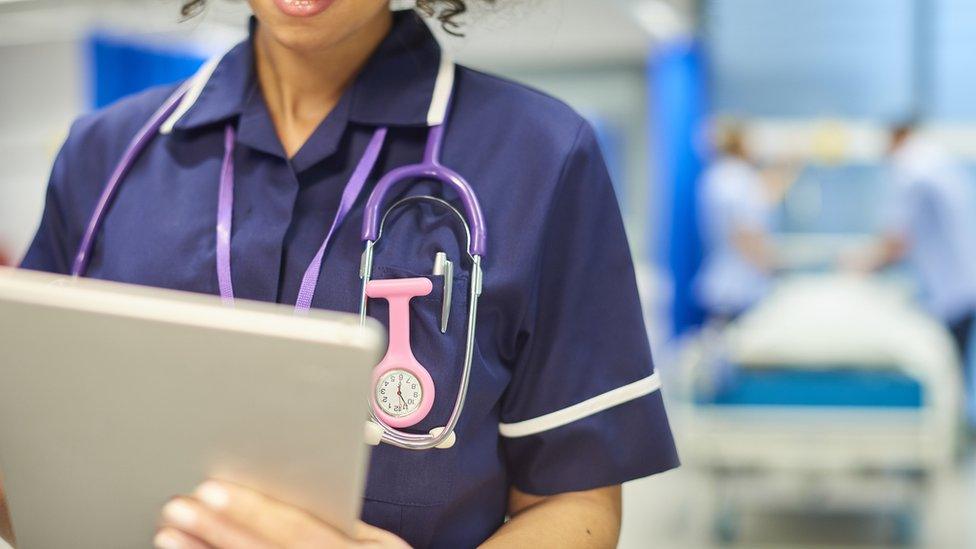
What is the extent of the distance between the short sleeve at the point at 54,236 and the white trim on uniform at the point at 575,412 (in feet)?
1.74

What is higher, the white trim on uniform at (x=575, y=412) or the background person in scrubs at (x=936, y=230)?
the background person in scrubs at (x=936, y=230)

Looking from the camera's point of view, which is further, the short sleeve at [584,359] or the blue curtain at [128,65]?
the blue curtain at [128,65]

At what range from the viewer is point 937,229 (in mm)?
5012

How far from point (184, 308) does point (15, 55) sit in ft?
19.2

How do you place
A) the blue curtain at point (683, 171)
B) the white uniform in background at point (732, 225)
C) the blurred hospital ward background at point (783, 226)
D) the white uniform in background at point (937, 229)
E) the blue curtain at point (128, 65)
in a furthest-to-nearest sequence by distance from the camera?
1. the blue curtain at point (683, 171)
2. the white uniform in background at point (732, 225)
3. the white uniform in background at point (937, 229)
4. the blue curtain at point (128, 65)
5. the blurred hospital ward background at point (783, 226)

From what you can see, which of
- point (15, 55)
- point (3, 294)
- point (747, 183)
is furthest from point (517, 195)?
point (15, 55)

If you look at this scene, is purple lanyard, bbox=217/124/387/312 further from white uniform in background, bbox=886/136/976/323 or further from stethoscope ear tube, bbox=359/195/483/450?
white uniform in background, bbox=886/136/976/323

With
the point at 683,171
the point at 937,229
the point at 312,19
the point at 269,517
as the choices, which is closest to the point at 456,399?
the point at 269,517

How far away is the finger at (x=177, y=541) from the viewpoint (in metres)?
0.72

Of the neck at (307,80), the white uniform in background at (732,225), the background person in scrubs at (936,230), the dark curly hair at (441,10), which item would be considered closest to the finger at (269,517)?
the neck at (307,80)

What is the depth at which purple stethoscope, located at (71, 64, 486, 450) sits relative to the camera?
0.91 metres

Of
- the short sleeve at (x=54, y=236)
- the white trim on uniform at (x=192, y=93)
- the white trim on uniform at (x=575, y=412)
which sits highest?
the white trim on uniform at (x=192, y=93)

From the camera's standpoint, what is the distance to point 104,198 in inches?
41.8

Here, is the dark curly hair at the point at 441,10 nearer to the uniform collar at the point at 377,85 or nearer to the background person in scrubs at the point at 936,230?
the uniform collar at the point at 377,85
